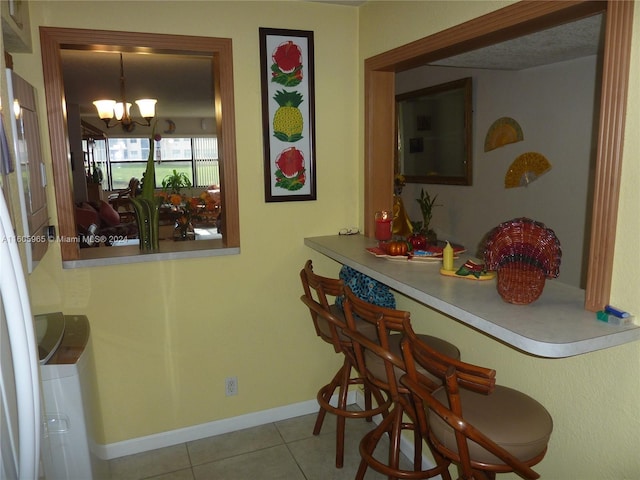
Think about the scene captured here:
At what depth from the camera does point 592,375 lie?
1.47 meters

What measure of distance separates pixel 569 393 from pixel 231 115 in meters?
1.86

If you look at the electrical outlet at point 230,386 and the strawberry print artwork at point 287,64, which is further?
the electrical outlet at point 230,386

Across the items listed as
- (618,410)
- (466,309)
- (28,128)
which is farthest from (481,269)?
(28,128)

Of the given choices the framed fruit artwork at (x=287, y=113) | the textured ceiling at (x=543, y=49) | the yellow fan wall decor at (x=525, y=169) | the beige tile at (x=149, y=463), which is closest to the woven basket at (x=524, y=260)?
the textured ceiling at (x=543, y=49)

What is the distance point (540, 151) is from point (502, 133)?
0.34 meters

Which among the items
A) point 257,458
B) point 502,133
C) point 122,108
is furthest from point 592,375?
point 122,108

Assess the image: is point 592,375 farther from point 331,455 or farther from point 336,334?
point 331,455

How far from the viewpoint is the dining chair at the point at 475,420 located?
49.8 inches

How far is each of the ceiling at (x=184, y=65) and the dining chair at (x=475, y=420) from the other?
1.67 m

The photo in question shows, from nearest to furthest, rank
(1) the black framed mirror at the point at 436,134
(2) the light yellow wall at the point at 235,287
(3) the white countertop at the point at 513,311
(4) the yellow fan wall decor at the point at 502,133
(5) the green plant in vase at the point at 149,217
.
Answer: (3) the white countertop at the point at 513,311, (2) the light yellow wall at the point at 235,287, (5) the green plant in vase at the point at 149,217, (4) the yellow fan wall decor at the point at 502,133, (1) the black framed mirror at the point at 436,134

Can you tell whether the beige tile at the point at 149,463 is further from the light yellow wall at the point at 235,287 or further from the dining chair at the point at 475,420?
the dining chair at the point at 475,420

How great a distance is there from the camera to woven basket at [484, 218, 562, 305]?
1439 millimetres

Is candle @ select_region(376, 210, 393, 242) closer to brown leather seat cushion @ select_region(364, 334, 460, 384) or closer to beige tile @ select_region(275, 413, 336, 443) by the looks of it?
brown leather seat cushion @ select_region(364, 334, 460, 384)

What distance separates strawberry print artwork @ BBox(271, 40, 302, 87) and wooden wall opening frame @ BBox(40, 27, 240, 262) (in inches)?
9.0
